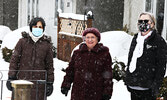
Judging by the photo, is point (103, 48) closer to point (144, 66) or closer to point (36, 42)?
point (144, 66)

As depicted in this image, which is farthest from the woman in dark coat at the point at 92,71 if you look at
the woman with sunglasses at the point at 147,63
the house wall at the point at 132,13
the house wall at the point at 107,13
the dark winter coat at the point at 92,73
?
the house wall at the point at 107,13

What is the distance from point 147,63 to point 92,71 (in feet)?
2.43

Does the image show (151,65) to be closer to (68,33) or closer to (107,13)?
(68,33)

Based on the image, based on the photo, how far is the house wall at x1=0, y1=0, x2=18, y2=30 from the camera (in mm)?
23844

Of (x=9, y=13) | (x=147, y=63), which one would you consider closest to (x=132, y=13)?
(x=147, y=63)

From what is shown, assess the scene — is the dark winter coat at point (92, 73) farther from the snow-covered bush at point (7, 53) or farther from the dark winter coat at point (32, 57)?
the snow-covered bush at point (7, 53)

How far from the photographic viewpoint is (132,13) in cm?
1420

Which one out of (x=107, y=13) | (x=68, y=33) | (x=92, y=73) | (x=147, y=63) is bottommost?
(x=92, y=73)

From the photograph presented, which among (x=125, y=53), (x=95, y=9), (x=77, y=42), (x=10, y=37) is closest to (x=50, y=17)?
(x=95, y=9)

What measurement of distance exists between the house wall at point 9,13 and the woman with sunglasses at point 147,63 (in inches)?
734

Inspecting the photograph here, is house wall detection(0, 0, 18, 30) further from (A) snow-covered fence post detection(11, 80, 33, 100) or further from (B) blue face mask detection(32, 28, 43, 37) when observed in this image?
(A) snow-covered fence post detection(11, 80, 33, 100)

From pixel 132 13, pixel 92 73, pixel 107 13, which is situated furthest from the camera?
pixel 107 13

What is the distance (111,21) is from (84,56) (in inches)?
493

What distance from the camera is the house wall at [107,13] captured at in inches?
706
